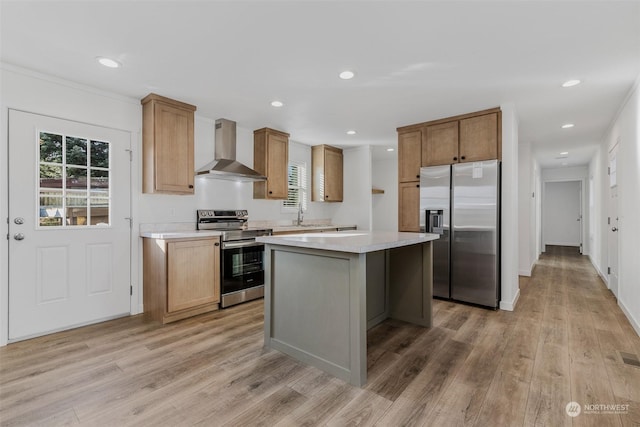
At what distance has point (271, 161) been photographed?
15.5 ft

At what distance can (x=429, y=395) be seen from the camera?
6.25ft

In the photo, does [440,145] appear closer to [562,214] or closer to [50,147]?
[50,147]

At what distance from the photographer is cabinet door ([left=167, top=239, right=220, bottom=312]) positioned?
3.15 m

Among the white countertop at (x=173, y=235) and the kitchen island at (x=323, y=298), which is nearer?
the kitchen island at (x=323, y=298)

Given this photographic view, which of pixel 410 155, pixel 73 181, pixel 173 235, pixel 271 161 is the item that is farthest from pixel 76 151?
pixel 410 155

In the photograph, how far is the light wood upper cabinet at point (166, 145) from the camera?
3.34 meters

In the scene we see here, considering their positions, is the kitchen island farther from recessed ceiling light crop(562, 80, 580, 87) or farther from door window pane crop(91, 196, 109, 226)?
recessed ceiling light crop(562, 80, 580, 87)

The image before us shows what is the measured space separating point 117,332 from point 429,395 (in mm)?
2752

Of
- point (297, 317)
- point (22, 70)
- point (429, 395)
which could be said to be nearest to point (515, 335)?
point (429, 395)

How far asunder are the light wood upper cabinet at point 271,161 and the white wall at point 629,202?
4.06 meters

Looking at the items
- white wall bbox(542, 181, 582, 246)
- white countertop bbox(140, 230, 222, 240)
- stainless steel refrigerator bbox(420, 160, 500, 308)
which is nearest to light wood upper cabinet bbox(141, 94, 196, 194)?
white countertop bbox(140, 230, 222, 240)

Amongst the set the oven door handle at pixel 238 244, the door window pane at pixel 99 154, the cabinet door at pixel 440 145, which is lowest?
the oven door handle at pixel 238 244

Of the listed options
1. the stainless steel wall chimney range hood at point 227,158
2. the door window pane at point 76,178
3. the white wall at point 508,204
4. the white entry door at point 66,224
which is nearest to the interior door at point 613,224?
the white wall at point 508,204

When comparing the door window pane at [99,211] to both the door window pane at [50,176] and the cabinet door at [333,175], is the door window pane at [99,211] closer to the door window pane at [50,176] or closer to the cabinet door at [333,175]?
the door window pane at [50,176]
